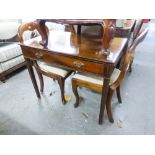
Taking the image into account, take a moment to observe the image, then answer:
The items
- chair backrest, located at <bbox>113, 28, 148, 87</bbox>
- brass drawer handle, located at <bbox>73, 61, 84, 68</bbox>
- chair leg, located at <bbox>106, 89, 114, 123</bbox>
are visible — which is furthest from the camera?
chair leg, located at <bbox>106, 89, 114, 123</bbox>

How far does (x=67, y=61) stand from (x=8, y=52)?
1411mm

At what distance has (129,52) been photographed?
0.98m

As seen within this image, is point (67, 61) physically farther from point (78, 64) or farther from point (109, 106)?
point (109, 106)

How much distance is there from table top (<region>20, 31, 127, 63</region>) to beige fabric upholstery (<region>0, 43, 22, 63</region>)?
899 mm

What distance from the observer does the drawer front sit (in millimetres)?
1021

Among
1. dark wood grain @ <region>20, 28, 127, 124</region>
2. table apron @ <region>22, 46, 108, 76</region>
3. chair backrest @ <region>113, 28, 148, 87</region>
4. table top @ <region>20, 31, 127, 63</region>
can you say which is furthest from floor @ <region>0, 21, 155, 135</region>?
table top @ <region>20, 31, 127, 63</region>

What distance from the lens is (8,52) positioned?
6.82 feet

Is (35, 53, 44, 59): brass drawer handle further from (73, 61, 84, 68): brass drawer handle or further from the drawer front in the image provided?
(73, 61, 84, 68): brass drawer handle

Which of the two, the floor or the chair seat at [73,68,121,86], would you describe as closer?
the chair seat at [73,68,121,86]

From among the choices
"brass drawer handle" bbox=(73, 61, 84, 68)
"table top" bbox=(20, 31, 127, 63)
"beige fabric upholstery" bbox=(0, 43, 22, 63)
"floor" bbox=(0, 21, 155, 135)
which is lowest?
"floor" bbox=(0, 21, 155, 135)

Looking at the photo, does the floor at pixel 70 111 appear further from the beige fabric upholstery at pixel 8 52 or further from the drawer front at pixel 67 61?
the drawer front at pixel 67 61
